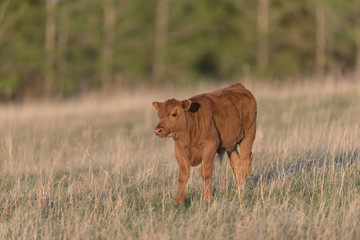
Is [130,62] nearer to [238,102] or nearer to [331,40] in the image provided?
[331,40]

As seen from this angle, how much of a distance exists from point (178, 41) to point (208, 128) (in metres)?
26.3

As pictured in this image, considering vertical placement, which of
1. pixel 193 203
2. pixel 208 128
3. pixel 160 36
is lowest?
pixel 193 203

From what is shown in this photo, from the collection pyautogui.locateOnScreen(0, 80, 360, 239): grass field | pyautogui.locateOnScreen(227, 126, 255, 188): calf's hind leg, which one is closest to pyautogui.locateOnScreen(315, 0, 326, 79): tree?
pyautogui.locateOnScreen(0, 80, 360, 239): grass field

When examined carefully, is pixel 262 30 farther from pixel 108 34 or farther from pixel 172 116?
pixel 172 116

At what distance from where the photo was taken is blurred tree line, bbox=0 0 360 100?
26344mm

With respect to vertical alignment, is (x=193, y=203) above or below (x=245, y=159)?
below

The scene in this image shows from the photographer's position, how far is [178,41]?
31156 mm

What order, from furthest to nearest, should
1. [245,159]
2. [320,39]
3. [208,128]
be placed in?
[320,39], [245,159], [208,128]

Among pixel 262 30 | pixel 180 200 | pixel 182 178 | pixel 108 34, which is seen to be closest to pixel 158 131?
pixel 182 178

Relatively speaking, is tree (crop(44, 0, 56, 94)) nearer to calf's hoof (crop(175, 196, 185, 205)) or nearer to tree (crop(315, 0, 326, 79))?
tree (crop(315, 0, 326, 79))

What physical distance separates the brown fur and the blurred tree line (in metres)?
20.0

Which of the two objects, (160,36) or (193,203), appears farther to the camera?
(160,36)

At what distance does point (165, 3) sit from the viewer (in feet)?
99.7

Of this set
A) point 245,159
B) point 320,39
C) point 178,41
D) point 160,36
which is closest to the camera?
point 245,159
